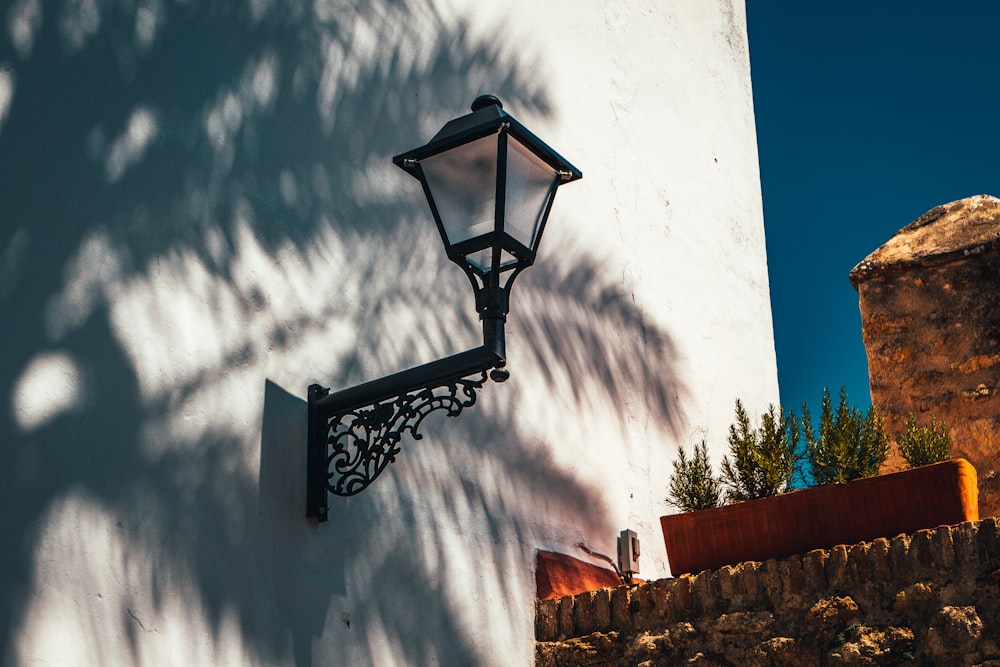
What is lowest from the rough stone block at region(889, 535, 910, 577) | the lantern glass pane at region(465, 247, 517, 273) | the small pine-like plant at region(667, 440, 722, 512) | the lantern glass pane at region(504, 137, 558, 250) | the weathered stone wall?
the weathered stone wall

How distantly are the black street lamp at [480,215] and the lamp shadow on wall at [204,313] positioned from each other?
0.32m

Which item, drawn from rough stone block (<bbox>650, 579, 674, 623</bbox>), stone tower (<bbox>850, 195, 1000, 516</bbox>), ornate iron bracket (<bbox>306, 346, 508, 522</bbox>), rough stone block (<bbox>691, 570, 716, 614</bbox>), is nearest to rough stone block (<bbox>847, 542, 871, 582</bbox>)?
rough stone block (<bbox>691, 570, 716, 614</bbox>)

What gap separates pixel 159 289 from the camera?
2.75m

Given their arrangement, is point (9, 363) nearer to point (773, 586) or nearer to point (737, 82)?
point (773, 586)

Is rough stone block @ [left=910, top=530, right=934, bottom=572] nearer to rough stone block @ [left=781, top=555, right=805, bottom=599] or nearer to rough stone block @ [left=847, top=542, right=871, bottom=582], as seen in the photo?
rough stone block @ [left=847, top=542, right=871, bottom=582]

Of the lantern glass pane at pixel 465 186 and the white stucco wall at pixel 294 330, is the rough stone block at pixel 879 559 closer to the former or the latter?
the white stucco wall at pixel 294 330

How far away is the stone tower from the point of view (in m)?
4.66

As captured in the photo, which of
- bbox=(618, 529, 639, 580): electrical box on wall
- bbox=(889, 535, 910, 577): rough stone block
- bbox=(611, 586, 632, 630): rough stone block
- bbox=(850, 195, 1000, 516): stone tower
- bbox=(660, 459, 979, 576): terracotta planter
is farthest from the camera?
bbox=(850, 195, 1000, 516): stone tower

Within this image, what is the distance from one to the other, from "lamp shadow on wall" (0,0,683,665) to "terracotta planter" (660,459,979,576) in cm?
62

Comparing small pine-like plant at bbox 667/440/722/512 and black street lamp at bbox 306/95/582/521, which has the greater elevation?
black street lamp at bbox 306/95/582/521

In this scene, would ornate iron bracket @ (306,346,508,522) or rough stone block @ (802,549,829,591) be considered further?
rough stone block @ (802,549,829,591)

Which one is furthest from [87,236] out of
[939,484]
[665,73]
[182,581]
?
[665,73]

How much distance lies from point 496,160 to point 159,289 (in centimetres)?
84

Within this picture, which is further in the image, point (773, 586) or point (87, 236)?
point (773, 586)
